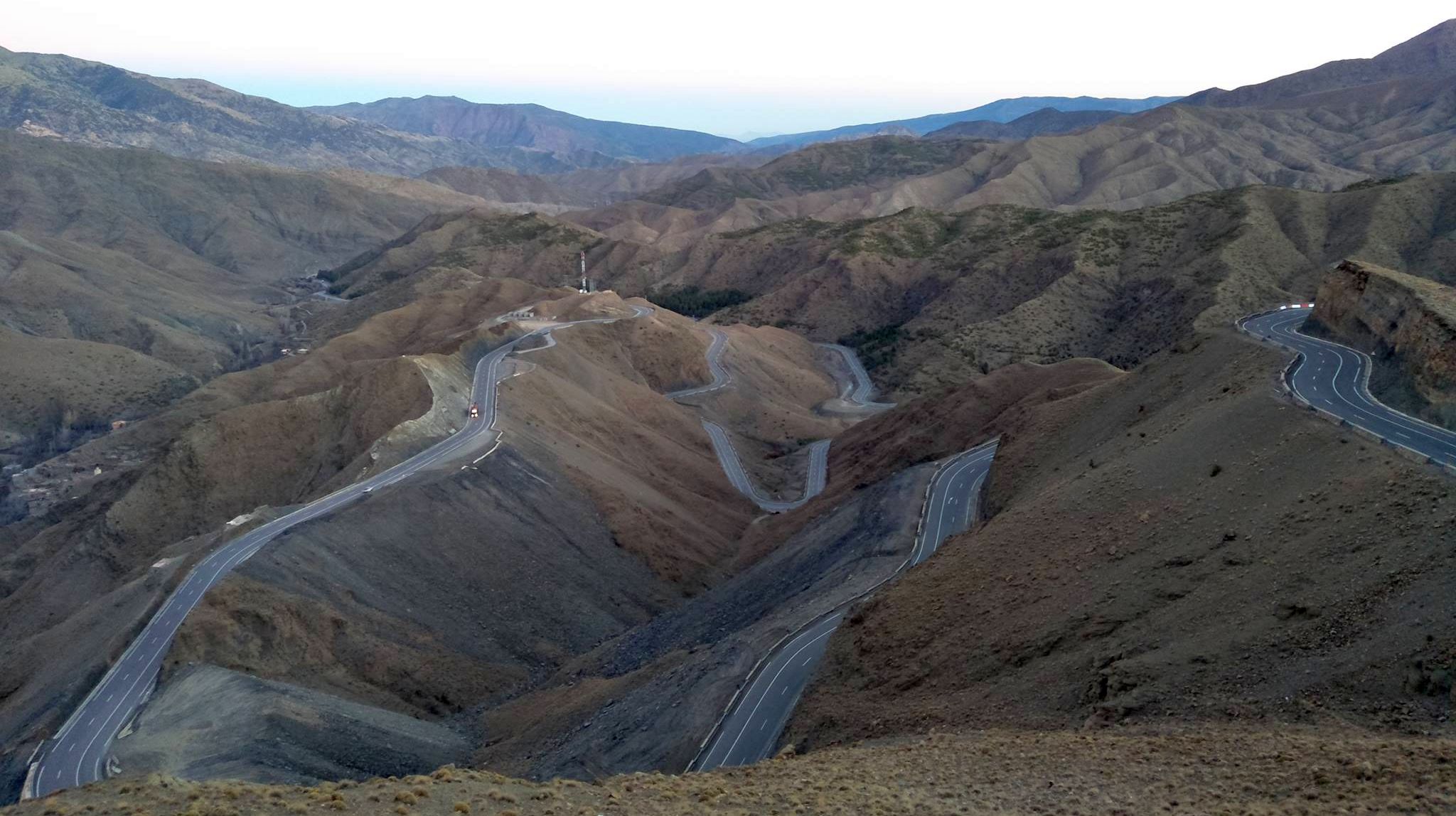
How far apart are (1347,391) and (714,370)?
214 feet

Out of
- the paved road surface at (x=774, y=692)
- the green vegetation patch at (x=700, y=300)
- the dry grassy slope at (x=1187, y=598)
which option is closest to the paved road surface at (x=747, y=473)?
the paved road surface at (x=774, y=692)

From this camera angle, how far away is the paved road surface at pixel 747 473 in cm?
7106

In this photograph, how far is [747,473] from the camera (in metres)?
76.6

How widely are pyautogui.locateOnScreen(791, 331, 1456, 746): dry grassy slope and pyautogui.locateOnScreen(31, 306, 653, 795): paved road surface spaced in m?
22.7

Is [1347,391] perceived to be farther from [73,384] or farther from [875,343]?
[73,384]

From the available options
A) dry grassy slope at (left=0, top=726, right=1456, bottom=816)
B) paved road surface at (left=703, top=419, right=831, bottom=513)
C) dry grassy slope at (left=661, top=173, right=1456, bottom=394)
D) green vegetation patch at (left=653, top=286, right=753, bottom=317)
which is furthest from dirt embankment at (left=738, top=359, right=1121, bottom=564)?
green vegetation patch at (left=653, top=286, right=753, bottom=317)

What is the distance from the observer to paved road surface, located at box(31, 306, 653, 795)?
3238 centimetres

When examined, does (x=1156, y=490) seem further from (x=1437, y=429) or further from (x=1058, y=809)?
(x=1058, y=809)

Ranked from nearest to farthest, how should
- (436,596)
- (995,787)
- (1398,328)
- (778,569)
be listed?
(995,787), (1398,328), (436,596), (778,569)

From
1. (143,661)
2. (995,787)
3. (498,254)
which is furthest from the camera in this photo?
(498,254)

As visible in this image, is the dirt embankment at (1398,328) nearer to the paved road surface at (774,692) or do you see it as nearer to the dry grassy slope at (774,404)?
the paved road surface at (774,692)

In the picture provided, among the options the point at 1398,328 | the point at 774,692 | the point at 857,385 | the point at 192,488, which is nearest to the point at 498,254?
the point at 857,385

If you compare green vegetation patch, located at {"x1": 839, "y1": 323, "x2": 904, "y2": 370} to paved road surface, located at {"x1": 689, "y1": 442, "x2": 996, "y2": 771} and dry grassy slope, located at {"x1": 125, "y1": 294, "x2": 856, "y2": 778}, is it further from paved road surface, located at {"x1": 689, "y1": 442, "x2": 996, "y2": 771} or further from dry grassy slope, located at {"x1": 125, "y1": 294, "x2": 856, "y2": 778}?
paved road surface, located at {"x1": 689, "y1": 442, "x2": 996, "y2": 771}

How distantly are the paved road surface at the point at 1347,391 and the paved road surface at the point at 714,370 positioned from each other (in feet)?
165
